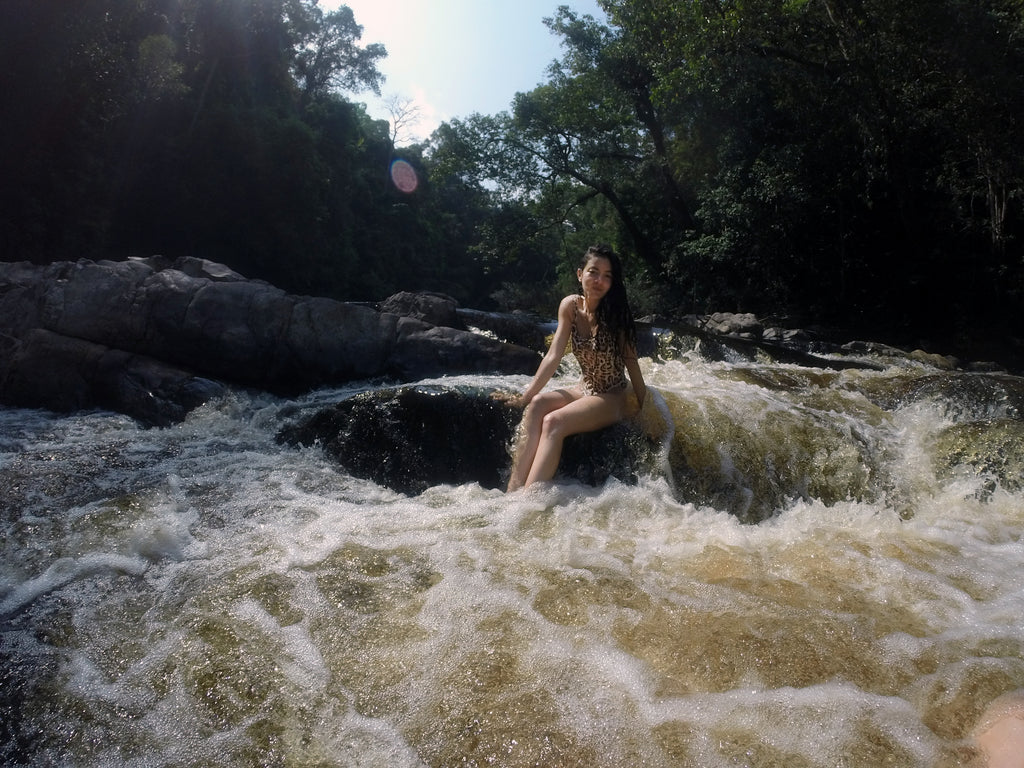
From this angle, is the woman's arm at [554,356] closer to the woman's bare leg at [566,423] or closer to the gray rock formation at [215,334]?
the woman's bare leg at [566,423]

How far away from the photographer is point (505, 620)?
218cm

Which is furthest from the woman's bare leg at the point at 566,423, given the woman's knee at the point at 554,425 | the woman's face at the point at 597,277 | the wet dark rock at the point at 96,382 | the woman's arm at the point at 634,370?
the wet dark rock at the point at 96,382

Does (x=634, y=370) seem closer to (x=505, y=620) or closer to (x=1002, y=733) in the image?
(x=505, y=620)

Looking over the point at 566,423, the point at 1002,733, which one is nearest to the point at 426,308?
the point at 566,423

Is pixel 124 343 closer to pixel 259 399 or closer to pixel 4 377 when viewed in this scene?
pixel 4 377

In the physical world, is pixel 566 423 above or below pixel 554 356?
below

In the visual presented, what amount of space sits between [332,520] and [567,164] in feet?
60.9

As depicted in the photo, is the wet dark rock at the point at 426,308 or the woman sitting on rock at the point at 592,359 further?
the wet dark rock at the point at 426,308

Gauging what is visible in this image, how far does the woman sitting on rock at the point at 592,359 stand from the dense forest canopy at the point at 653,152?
11113 millimetres

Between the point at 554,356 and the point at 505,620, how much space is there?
1.96 metres

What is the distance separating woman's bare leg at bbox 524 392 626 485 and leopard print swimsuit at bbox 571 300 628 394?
0.08 meters

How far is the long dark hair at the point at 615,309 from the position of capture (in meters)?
3.88

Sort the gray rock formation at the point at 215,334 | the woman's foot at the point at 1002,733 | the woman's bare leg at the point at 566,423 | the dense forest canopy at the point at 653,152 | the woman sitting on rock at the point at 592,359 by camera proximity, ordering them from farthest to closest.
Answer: the dense forest canopy at the point at 653,152
the gray rock formation at the point at 215,334
the woman sitting on rock at the point at 592,359
the woman's bare leg at the point at 566,423
the woman's foot at the point at 1002,733

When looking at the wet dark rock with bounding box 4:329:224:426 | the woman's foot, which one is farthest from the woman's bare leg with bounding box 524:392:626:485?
the wet dark rock with bounding box 4:329:224:426
